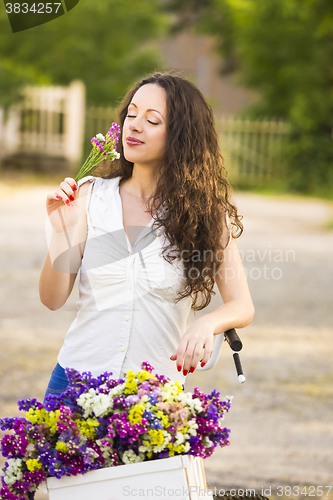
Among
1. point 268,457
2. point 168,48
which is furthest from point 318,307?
point 168,48

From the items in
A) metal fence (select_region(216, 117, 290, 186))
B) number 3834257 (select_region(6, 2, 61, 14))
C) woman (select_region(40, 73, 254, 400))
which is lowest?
woman (select_region(40, 73, 254, 400))

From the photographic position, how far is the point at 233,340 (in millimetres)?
1573

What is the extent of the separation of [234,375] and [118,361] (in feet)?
10.2

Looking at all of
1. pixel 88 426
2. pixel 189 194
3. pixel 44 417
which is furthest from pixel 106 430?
pixel 189 194

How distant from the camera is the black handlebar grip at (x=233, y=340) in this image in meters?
1.57

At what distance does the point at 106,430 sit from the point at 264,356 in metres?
3.71

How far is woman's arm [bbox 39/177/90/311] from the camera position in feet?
5.34

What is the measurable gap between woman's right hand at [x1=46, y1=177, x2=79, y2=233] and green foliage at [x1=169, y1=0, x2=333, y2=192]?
48.4 feet

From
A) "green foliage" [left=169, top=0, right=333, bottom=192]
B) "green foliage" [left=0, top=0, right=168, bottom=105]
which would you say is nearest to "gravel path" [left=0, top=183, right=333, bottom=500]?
"green foliage" [left=169, top=0, right=333, bottom=192]

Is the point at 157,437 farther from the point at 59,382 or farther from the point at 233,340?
the point at 59,382

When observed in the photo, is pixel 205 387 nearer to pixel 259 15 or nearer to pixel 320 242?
pixel 320 242

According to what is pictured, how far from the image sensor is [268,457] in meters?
3.40

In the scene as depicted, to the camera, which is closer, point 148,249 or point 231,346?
point 231,346

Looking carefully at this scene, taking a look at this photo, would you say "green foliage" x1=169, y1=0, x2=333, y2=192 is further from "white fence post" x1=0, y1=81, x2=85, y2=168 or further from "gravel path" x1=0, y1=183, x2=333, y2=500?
"gravel path" x1=0, y1=183, x2=333, y2=500
